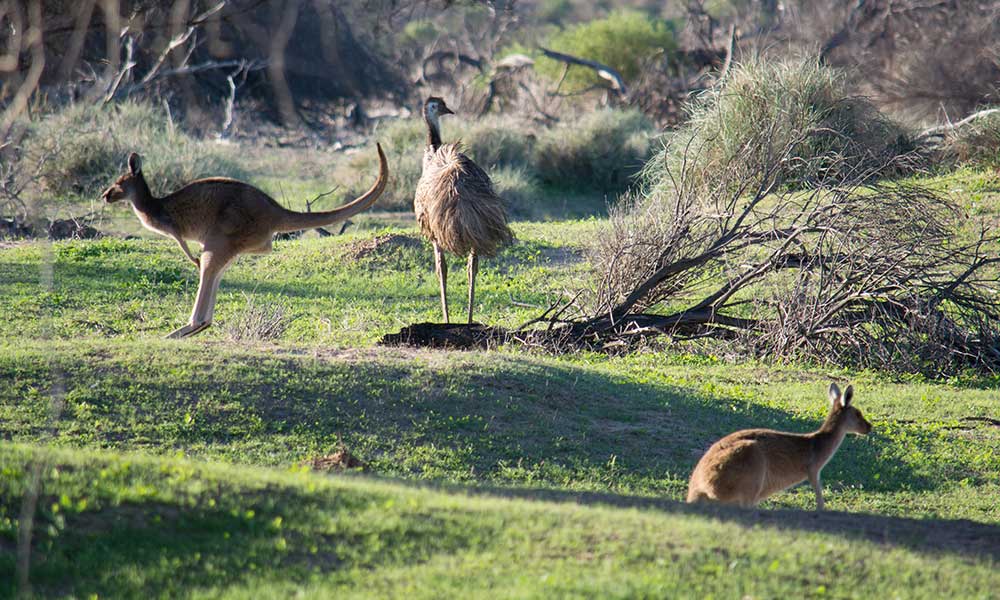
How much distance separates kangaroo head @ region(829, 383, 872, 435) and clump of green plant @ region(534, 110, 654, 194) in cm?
1653

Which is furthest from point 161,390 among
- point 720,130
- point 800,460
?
point 720,130

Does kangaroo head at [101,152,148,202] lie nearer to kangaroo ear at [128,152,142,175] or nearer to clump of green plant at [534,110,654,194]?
kangaroo ear at [128,152,142,175]

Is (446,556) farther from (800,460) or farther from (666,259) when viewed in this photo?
(666,259)

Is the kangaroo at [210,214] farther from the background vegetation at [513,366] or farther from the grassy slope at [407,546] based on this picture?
the grassy slope at [407,546]

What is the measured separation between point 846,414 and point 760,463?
1.12 m

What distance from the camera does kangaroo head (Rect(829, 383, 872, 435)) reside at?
25.0 feet

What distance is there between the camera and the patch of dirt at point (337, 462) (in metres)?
7.45

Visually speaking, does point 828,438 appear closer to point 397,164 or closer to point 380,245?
point 380,245

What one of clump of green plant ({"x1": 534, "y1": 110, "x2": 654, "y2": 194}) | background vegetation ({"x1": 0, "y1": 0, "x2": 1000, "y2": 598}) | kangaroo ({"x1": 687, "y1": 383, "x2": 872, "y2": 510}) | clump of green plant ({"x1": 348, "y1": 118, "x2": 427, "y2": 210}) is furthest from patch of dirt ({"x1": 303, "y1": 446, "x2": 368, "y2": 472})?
clump of green plant ({"x1": 534, "y1": 110, "x2": 654, "y2": 194})

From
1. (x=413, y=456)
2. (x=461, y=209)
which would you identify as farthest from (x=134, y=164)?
(x=461, y=209)

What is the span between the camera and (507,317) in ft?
44.1

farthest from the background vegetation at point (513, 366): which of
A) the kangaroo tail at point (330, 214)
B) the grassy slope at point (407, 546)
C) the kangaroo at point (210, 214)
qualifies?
the kangaroo tail at point (330, 214)

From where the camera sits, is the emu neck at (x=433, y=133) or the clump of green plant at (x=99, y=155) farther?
the clump of green plant at (x=99, y=155)

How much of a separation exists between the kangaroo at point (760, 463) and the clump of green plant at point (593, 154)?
55.4 feet
